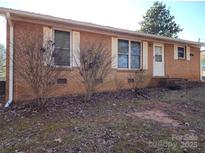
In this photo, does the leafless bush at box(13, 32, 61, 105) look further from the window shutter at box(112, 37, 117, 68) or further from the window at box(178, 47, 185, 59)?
the window at box(178, 47, 185, 59)

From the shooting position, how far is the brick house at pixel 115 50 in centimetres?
820

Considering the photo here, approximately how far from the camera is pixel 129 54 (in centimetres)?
1173

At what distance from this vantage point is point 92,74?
8.23 m

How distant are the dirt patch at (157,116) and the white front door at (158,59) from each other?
6.14 m

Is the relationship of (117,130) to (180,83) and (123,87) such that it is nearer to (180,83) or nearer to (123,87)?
(123,87)

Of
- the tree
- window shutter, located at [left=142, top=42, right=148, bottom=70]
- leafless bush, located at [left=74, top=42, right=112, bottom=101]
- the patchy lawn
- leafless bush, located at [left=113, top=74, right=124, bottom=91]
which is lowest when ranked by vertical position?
the patchy lawn

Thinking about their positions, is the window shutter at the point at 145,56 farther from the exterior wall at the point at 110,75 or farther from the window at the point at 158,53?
the window at the point at 158,53

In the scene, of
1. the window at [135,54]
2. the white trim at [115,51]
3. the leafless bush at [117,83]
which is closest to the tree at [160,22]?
the window at [135,54]

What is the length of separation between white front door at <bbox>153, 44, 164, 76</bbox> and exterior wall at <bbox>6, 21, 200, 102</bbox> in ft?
1.00

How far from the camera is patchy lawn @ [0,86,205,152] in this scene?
450cm

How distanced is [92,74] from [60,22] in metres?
2.58

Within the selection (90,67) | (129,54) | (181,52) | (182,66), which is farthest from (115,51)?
(181,52)

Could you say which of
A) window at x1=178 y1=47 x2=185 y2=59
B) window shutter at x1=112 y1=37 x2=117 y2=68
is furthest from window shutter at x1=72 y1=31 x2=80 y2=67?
window at x1=178 y1=47 x2=185 y2=59

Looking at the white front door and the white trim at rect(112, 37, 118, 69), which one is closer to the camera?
the white trim at rect(112, 37, 118, 69)
